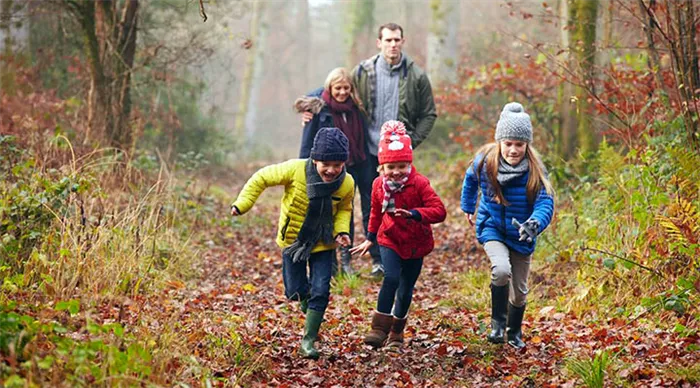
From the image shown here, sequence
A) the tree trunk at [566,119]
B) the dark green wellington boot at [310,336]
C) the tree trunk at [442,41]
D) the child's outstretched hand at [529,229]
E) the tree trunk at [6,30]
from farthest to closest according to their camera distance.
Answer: the tree trunk at [442,41]
the tree trunk at [6,30]
the tree trunk at [566,119]
the dark green wellington boot at [310,336]
the child's outstretched hand at [529,229]

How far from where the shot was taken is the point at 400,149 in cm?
591

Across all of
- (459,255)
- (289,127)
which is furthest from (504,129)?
(289,127)

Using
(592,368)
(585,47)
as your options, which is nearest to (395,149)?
(592,368)

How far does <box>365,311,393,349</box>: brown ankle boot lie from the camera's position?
600 cm

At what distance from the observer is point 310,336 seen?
5770 millimetres

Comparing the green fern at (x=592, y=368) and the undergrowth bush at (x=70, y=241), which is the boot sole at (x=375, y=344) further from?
the undergrowth bush at (x=70, y=241)

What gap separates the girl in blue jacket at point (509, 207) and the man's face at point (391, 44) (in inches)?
94.8

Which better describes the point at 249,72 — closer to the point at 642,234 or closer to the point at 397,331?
the point at 642,234

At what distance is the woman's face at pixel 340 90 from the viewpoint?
802 centimetres

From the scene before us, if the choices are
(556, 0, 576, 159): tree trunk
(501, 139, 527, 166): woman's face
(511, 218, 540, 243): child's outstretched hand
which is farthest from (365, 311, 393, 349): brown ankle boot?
(556, 0, 576, 159): tree trunk

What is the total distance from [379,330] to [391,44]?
11.5 feet

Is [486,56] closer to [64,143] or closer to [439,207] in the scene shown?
[64,143]

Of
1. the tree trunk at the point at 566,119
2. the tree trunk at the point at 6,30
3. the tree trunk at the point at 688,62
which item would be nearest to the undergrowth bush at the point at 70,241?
the tree trunk at the point at 6,30

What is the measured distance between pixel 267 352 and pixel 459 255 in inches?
186
